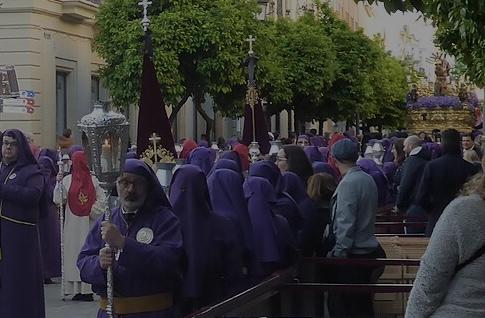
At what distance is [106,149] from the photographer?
6.43 metres

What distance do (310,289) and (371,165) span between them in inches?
311

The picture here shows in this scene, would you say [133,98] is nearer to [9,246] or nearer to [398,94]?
[9,246]

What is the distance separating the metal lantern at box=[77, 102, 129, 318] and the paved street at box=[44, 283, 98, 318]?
684 cm

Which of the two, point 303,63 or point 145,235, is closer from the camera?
point 145,235

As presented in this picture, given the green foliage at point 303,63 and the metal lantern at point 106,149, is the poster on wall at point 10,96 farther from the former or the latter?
the green foliage at point 303,63

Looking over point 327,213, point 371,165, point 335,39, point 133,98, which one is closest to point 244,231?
point 327,213

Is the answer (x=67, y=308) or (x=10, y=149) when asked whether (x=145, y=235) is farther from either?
(x=67, y=308)

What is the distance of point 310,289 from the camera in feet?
25.7

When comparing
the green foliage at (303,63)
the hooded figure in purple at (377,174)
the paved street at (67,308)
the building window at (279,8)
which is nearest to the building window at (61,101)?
the green foliage at (303,63)

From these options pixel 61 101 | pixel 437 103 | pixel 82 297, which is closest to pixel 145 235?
pixel 82 297

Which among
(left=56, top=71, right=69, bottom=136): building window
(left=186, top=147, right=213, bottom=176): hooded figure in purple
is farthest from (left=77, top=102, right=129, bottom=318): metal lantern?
(left=56, top=71, right=69, bottom=136): building window

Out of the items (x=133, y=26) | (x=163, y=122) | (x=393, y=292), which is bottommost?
(x=393, y=292)

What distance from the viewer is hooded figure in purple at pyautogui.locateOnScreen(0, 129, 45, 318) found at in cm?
995

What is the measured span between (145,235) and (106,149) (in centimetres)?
66
